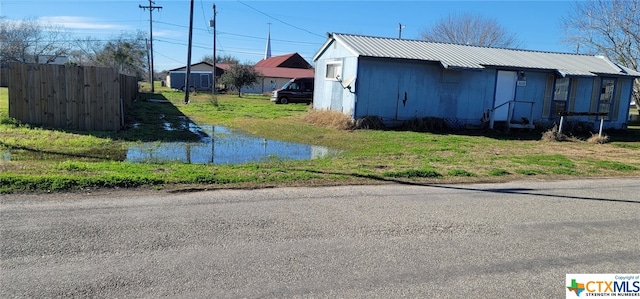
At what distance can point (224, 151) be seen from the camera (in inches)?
429

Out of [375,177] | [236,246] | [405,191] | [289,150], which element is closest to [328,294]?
[236,246]

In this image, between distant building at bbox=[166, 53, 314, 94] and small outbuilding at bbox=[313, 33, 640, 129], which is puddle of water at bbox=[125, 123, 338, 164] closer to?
small outbuilding at bbox=[313, 33, 640, 129]

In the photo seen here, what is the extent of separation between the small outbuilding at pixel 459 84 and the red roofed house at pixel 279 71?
3165 cm

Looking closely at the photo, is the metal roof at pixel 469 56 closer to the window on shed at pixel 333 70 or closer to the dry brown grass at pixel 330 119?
the window on shed at pixel 333 70

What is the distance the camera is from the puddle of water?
31.6 feet

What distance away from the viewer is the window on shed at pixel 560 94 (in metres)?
19.7

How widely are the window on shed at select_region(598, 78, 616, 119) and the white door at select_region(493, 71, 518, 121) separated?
4.71 metres

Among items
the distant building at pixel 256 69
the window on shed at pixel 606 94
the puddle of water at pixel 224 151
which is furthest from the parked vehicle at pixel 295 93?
the distant building at pixel 256 69

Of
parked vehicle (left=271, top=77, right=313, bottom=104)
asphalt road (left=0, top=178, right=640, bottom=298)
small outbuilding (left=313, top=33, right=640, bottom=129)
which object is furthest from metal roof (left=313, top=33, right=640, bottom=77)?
asphalt road (left=0, top=178, right=640, bottom=298)

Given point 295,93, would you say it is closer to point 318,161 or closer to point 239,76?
point 239,76

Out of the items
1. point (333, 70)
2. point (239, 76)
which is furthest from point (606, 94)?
point (239, 76)

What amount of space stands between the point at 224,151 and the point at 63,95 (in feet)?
18.1

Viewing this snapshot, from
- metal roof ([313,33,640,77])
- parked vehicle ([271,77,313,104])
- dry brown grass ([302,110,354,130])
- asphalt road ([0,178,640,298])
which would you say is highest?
metal roof ([313,33,640,77])

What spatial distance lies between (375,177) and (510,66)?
1296 centimetres
